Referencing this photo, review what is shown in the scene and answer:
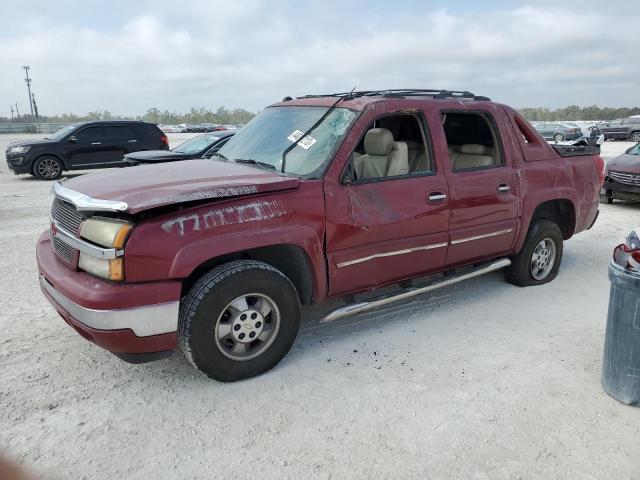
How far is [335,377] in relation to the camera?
3.41m

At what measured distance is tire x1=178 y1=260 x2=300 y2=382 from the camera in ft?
10.0

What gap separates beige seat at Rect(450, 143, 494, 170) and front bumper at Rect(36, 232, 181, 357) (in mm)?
2958

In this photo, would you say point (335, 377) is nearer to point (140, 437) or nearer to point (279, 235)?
point (279, 235)

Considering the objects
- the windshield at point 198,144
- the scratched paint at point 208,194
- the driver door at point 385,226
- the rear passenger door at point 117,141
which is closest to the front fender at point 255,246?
the driver door at point 385,226

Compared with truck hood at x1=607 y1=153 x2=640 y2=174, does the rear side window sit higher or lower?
higher

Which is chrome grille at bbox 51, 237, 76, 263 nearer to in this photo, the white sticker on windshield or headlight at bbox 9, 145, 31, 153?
the white sticker on windshield

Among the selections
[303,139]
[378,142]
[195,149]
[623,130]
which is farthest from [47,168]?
[623,130]

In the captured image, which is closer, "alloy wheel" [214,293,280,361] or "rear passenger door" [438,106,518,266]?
"alloy wheel" [214,293,280,361]

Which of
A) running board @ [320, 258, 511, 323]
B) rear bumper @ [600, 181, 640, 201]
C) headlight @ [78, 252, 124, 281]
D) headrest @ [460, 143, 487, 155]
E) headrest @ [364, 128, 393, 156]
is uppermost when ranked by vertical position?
headrest @ [364, 128, 393, 156]

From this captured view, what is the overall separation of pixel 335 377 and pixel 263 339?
54 cm

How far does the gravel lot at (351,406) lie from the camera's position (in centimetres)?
258

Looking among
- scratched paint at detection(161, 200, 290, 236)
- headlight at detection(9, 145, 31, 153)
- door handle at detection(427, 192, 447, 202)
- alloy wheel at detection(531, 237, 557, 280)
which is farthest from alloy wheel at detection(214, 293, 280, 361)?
headlight at detection(9, 145, 31, 153)

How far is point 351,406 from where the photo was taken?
306cm

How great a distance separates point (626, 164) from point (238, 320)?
9260 mm
